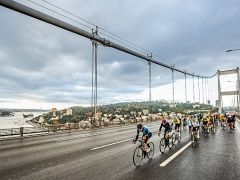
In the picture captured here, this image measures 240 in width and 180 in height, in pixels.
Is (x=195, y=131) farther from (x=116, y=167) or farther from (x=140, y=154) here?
(x=116, y=167)

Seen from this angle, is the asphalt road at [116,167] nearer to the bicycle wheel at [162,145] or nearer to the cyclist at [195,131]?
the bicycle wheel at [162,145]

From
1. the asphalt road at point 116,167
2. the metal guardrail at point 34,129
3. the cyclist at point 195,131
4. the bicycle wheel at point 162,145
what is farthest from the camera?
the metal guardrail at point 34,129

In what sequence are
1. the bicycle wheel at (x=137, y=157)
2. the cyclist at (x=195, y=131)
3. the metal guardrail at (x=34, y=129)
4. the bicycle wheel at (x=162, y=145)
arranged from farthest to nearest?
the metal guardrail at (x=34, y=129)
the cyclist at (x=195, y=131)
the bicycle wheel at (x=162, y=145)
the bicycle wheel at (x=137, y=157)

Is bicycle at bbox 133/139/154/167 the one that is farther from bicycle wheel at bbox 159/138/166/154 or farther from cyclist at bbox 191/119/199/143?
cyclist at bbox 191/119/199/143

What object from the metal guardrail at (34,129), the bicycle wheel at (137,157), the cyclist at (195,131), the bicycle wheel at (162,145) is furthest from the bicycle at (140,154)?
the metal guardrail at (34,129)

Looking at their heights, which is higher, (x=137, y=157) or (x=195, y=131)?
(x=195, y=131)

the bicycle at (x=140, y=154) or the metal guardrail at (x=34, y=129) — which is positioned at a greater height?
the bicycle at (x=140, y=154)

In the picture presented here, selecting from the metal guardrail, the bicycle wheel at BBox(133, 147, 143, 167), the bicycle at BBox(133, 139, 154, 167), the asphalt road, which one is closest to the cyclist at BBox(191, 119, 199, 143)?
the asphalt road

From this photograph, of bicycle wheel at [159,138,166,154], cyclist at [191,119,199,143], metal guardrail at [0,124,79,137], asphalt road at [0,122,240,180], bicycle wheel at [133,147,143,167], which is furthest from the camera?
metal guardrail at [0,124,79,137]

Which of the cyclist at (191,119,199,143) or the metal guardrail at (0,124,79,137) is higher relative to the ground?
the cyclist at (191,119,199,143)

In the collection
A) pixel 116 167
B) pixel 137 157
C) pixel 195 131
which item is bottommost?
pixel 116 167

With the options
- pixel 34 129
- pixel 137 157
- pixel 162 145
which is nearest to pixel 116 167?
pixel 137 157

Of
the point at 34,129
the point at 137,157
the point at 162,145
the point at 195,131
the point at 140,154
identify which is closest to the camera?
the point at 137,157

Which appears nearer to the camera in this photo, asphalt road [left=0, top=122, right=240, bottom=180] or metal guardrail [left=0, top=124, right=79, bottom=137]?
asphalt road [left=0, top=122, right=240, bottom=180]
